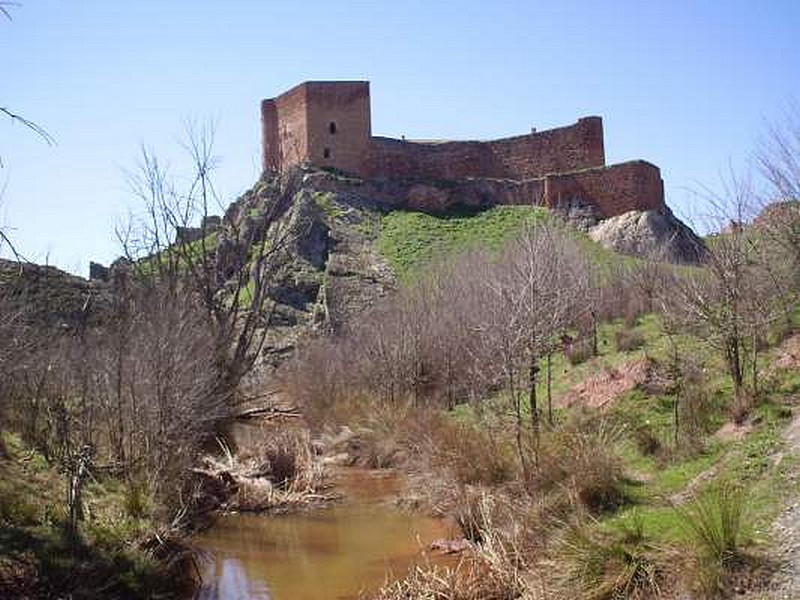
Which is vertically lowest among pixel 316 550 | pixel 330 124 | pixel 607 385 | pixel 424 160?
pixel 316 550

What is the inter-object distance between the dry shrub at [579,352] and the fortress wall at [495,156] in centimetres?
2516

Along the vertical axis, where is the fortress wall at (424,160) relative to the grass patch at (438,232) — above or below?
above

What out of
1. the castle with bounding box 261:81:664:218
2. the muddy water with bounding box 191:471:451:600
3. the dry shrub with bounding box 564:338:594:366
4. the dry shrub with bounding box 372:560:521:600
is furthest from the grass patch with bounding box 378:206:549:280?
the dry shrub with bounding box 372:560:521:600

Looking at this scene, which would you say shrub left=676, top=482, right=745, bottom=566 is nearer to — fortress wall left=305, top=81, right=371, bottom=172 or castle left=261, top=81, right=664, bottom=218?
castle left=261, top=81, right=664, bottom=218

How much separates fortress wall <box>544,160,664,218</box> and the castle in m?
0.05

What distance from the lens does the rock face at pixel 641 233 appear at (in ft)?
130

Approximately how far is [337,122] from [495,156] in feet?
29.8

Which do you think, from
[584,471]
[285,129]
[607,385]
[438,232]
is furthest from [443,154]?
[584,471]

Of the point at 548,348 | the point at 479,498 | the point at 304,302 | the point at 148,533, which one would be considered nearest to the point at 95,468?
the point at 148,533

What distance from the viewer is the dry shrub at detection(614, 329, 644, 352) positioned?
21672 millimetres

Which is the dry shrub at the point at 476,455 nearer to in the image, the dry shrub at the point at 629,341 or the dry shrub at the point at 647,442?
the dry shrub at the point at 647,442

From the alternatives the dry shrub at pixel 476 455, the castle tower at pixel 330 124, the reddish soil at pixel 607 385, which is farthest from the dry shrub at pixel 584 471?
the castle tower at pixel 330 124

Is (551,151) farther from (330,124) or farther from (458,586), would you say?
(458,586)

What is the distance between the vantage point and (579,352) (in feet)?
75.1
